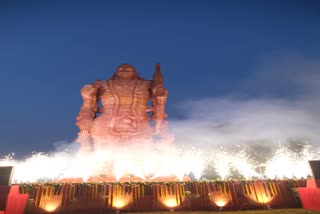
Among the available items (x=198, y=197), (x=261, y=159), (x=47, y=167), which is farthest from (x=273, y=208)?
(x=261, y=159)

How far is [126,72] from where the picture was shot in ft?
72.9

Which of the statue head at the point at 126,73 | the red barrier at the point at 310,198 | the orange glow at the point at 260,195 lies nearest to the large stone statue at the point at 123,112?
the statue head at the point at 126,73

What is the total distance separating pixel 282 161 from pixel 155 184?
17.1 meters

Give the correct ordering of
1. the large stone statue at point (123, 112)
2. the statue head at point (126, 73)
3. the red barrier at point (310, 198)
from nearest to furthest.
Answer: the red barrier at point (310, 198), the large stone statue at point (123, 112), the statue head at point (126, 73)

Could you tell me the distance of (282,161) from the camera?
82.6 feet

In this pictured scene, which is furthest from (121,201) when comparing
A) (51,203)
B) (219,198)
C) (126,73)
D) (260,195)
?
(126,73)

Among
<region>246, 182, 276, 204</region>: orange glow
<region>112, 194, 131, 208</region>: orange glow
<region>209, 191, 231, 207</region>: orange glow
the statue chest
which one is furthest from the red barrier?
the statue chest

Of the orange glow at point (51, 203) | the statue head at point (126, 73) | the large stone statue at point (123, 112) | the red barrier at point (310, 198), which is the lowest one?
the red barrier at point (310, 198)

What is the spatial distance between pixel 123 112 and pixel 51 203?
367 inches

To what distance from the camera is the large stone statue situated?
19.7 metres

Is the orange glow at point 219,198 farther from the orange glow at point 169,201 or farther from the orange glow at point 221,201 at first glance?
the orange glow at point 169,201

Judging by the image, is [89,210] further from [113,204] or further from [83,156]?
[83,156]

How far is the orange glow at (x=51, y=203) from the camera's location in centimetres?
1269

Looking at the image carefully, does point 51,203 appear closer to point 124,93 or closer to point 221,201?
point 221,201
